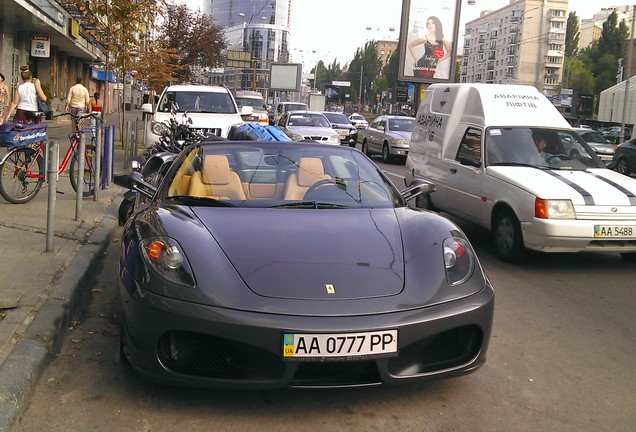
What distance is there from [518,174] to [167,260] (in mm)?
4978

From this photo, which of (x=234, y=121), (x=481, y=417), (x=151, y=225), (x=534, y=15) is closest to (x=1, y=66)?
(x=234, y=121)

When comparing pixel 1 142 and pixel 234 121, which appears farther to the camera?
pixel 234 121

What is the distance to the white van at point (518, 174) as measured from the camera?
6.59 metres

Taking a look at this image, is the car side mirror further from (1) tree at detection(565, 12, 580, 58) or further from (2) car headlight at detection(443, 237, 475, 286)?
(1) tree at detection(565, 12, 580, 58)

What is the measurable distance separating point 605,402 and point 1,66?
85.8ft

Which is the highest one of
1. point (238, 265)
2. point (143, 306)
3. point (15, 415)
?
point (238, 265)

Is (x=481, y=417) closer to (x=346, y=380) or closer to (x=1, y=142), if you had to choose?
(x=346, y=380)

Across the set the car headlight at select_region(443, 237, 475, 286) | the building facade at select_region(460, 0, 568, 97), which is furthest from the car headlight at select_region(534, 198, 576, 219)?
the building facade at select_region(460, 0, 568, 97)

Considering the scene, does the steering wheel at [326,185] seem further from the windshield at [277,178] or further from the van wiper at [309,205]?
Result: the van wiper at [309,205]

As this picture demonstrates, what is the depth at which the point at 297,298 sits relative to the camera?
126 inches

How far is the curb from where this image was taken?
3178 millimetres

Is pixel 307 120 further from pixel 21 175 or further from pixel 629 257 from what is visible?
pixel 629 257

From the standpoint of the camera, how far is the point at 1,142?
798cm

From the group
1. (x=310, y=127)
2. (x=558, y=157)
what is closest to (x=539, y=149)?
(x=558, y=157)
